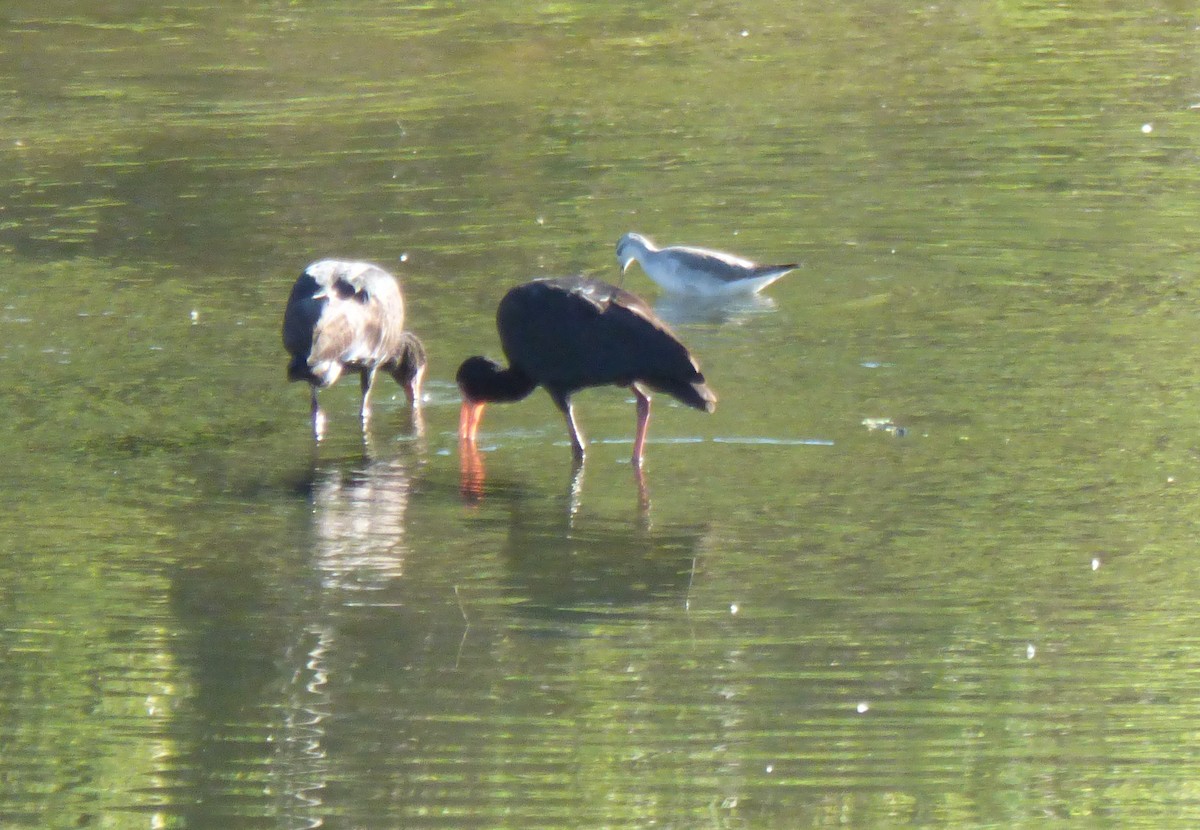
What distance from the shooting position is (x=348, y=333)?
10375 millimetres

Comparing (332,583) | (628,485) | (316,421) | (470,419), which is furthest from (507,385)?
(332,583)

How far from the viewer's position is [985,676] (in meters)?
6.92

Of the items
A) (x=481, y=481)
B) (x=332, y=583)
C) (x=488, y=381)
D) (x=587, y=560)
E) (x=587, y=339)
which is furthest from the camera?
(x=488, y=381)

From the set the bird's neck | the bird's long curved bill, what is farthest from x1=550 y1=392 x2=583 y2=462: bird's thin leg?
the bird's long curved bill

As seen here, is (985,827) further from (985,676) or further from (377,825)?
(377,825)

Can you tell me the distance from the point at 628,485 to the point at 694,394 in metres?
0.49

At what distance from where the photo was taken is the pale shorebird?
10.1 m

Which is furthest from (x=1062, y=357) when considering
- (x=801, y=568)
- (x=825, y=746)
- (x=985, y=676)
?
(x=825, y=746)

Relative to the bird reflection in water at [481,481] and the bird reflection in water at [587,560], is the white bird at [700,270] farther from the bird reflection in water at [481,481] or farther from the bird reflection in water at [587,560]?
the bird reflection in water at [587,560]

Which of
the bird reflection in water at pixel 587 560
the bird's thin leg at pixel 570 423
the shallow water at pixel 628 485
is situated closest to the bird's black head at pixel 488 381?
the shallow water at pixel 628 485

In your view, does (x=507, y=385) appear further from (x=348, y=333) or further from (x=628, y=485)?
(x=628, y=485)

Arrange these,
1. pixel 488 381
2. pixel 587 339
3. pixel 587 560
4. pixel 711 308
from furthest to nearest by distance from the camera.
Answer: pixel 711 308
pixel 488 381
pixel 587 339
pixel 587 560

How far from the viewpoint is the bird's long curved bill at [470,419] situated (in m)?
10.2

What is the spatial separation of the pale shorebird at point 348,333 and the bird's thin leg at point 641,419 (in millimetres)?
1493
